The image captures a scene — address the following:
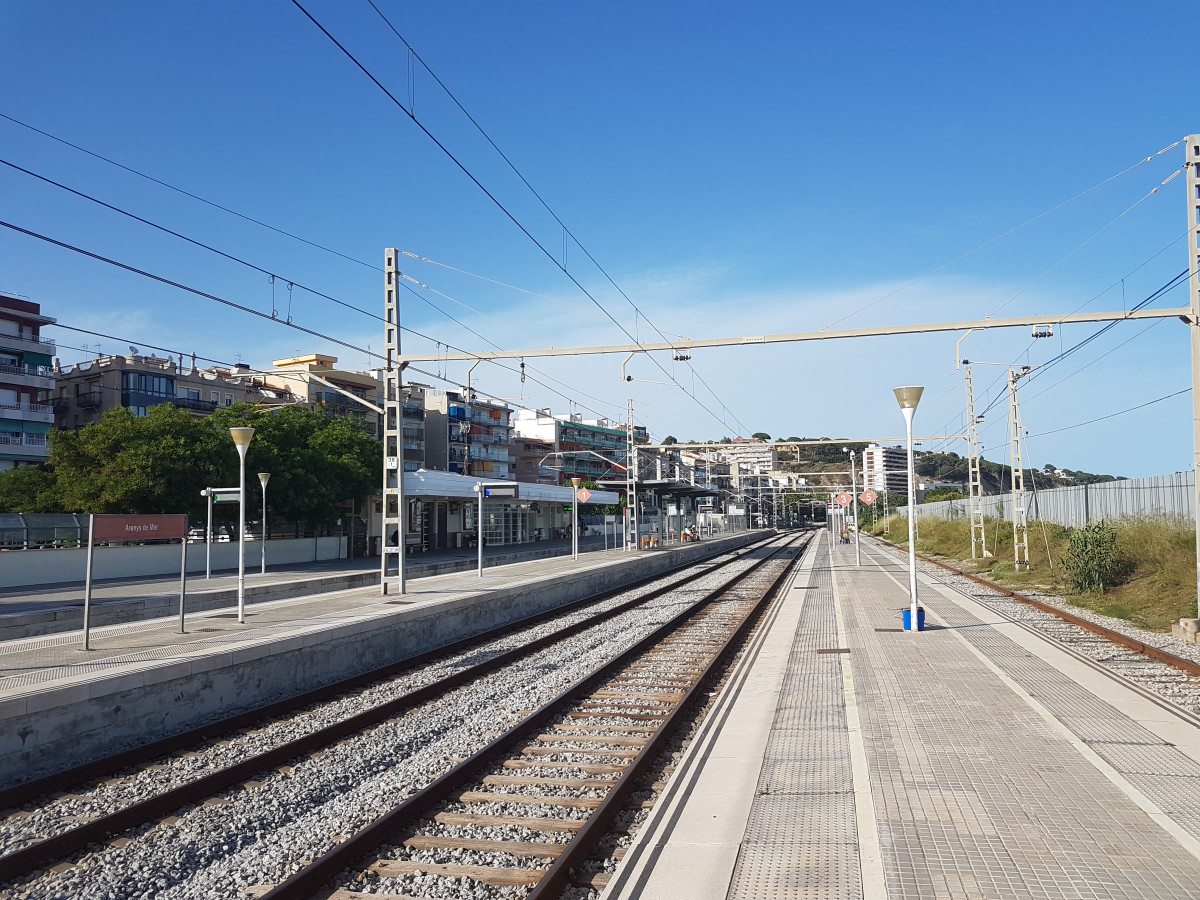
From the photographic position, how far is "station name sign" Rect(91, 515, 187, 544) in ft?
34.1

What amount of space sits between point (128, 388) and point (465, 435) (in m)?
35.7

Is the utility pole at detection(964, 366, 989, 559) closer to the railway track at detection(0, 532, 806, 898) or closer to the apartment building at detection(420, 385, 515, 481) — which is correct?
the railway track at detection(0, 532, 806, 898)

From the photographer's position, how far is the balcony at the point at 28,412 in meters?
56.8

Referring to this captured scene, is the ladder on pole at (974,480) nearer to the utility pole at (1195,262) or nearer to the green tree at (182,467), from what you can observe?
the utility pole at (1195,262)

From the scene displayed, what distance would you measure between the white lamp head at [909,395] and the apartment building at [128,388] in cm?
5884

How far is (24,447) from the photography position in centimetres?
5653

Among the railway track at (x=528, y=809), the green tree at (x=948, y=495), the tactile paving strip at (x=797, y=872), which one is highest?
the green tree at (x=948, y=495)

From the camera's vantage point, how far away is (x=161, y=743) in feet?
26.8

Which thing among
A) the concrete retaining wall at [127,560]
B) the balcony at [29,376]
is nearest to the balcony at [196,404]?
the balcony at [29,376]

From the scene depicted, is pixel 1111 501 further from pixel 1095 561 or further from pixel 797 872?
pixel 797 872

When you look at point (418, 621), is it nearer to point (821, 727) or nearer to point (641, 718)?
point (641, 718)

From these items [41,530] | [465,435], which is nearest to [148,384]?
[465,435]

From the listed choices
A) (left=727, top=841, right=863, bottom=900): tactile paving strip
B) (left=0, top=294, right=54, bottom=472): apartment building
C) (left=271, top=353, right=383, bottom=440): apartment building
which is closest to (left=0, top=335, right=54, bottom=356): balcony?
(left=0, top=294, right=54, bottom=472): apartment building

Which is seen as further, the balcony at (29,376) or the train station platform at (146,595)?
the balcony at (29,376)
